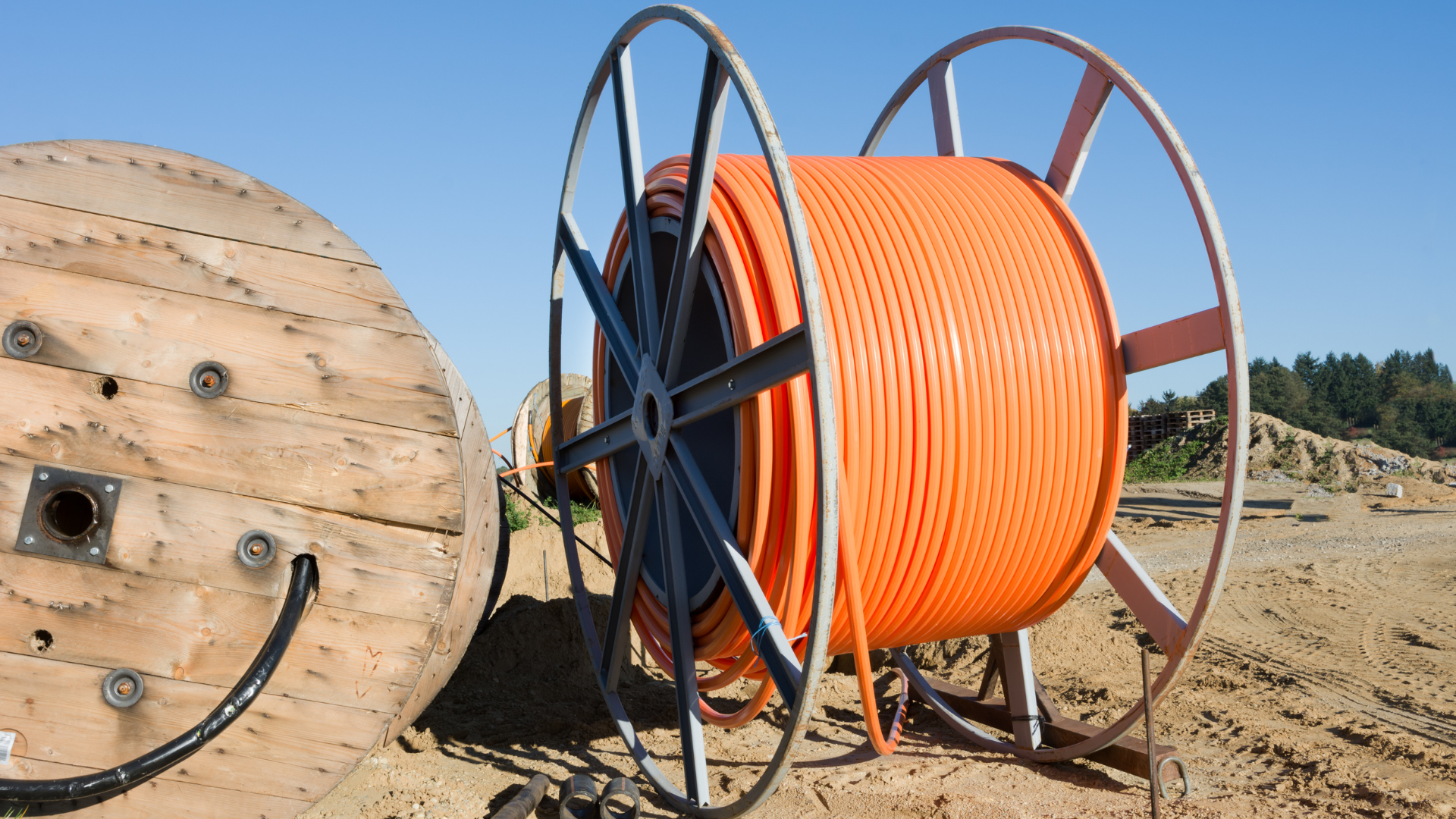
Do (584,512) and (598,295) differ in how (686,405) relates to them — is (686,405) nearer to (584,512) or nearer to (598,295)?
(598,295)

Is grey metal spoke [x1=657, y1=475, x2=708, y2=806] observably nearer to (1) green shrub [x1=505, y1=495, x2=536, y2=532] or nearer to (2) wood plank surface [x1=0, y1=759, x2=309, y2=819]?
(2) wood plank surface [x1=0, y1=759, x2=309, y2=819]

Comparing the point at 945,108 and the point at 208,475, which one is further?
the point at 945,108

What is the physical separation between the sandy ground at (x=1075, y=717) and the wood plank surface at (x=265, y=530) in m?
1.24

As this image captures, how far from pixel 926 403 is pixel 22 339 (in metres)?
3.72

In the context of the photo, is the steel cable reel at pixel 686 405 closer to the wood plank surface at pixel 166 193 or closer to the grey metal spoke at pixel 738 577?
the grey metal spoke at pixel 738 577

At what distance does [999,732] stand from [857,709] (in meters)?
1.02

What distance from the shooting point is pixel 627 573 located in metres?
5.34

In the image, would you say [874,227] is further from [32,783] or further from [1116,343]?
[32,783]

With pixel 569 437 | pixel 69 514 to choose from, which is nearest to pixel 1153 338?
pixel 69 514

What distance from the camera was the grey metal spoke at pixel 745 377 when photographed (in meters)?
3.57

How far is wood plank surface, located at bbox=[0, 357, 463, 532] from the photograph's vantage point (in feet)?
12.4

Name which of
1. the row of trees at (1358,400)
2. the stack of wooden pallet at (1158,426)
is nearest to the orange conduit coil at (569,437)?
the stack of wooden pallet at (1158,426)

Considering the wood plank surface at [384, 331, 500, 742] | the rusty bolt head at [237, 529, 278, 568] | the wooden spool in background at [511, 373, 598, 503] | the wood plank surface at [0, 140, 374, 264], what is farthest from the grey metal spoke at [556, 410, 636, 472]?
the wooden spool in background at [511, 373, 598, 503]

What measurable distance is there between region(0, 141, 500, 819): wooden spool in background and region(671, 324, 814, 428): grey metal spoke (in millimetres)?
1038
